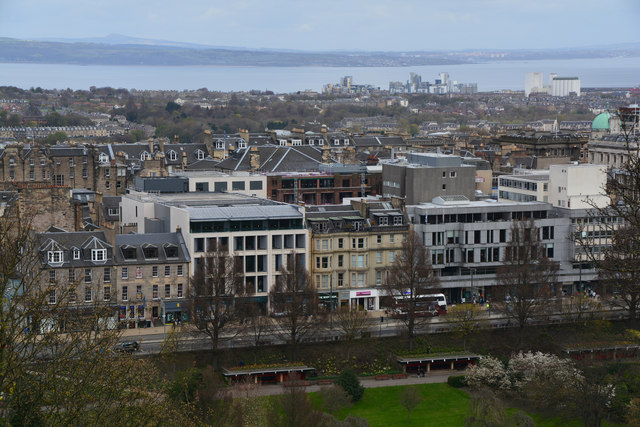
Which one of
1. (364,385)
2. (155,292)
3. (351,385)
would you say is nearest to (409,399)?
(351,385)

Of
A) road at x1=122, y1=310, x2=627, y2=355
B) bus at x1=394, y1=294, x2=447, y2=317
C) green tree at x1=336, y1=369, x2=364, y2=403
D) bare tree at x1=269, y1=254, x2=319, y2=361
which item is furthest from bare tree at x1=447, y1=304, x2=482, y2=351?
green tree at x1=336, y1=369, x2=364, y2=403

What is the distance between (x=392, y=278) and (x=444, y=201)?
11.4 metres

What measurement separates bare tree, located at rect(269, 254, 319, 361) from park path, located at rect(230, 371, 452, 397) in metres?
4.08

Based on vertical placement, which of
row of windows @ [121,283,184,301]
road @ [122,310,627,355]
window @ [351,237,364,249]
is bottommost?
road @ [122,310,627,355]

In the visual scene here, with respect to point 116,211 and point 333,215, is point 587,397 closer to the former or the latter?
point 333,215

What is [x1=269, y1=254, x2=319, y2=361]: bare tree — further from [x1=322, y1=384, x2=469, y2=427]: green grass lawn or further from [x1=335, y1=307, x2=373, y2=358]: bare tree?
[x1=322, y1=384, x2=469, y2=427]: green grass lawn

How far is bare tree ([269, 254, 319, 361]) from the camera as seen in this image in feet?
218

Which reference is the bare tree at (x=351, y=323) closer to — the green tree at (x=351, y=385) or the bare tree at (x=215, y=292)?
the green tree at (x=351, y=385)

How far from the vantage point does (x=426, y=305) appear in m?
72.6

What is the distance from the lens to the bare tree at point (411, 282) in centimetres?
6944

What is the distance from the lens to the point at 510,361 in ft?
214

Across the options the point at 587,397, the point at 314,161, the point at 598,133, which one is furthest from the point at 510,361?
the point at 598,133

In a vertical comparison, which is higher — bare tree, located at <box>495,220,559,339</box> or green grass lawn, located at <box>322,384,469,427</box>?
bare tree, located at <box>495,220,559,339</box>

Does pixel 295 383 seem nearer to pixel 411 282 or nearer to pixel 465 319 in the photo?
pixel 411 282
